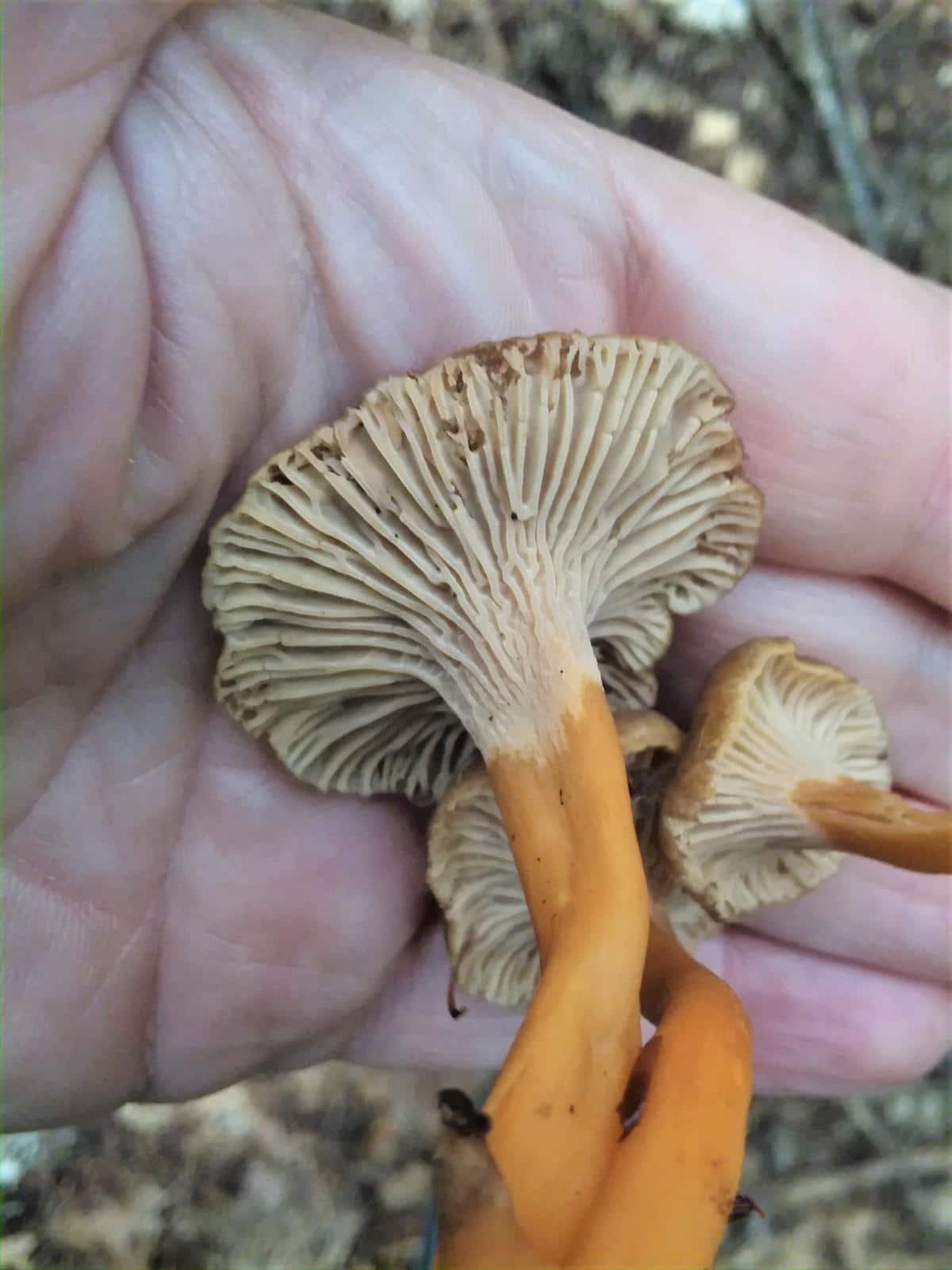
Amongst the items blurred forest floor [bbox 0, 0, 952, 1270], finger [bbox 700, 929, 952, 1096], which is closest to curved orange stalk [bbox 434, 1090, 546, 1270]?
finger [bbox 700, 929, 952, 1096]

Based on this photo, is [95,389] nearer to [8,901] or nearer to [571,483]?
[571,483]

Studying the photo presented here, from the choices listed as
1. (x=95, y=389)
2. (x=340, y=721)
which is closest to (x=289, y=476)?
(x=95, y=389)

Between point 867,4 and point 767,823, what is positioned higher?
point 867,4

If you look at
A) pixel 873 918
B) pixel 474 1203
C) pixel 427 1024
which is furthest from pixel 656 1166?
pixel 873 918

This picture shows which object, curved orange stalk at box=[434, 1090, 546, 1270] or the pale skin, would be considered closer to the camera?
curved orange stalk at box=[434, 1090, 546, 1270]

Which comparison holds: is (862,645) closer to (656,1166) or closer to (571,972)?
(571,972)

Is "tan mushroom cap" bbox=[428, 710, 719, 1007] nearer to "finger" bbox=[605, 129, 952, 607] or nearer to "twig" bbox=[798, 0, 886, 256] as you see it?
"finger" bbox=[605, 129, 952, 607]

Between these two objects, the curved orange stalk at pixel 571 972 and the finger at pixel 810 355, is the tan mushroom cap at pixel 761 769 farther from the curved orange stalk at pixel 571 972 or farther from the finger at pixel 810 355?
the finger at pixel 810 355

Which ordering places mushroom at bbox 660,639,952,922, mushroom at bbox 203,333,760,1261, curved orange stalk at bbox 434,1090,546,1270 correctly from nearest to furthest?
curved orange stalk at bbox 434,1090,546,1270 → mushroom at bbox 203,333,760,1261 → mushroom at bbox 660,639,952,922

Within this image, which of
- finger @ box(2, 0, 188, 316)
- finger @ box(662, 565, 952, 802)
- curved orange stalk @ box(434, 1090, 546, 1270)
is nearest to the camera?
curved orange stalk @ box(434, 1090, 546, 1270)
